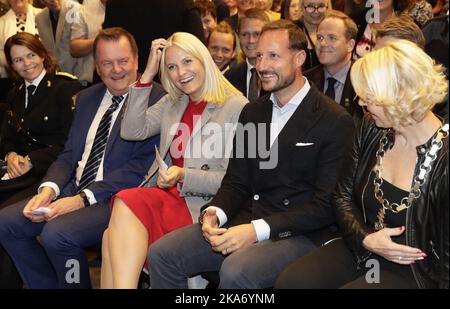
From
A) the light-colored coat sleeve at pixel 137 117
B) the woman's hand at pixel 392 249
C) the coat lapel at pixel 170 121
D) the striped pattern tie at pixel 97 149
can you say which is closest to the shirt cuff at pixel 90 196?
the striped pattern tie at pixel 97 149

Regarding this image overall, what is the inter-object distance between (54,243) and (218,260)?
3.17ft

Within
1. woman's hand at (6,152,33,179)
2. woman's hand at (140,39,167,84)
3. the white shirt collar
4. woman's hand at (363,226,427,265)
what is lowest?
woman's hand at (6,152,33,179)

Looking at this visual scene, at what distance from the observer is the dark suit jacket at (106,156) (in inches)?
171

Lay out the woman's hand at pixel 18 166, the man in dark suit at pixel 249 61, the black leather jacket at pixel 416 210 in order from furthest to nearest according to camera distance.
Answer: the man in dark suit at pixel 249 61 → the woman's hand at pixel 18 166 → the black leather jacket at pixel 416 210

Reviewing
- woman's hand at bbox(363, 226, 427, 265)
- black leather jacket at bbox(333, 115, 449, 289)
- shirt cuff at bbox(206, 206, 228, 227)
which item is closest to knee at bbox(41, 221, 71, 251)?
shirt cuff at bbox(206, 206, 228, 227)

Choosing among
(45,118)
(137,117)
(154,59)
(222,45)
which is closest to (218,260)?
(137,117)

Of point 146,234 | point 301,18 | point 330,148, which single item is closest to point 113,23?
point 301,18

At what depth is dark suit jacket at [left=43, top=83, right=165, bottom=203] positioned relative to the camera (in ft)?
14.3

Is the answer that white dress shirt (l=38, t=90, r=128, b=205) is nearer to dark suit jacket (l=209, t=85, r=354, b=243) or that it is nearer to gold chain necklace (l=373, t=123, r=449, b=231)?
dark suit jacket (l=209, t=85, r=354, b=243)

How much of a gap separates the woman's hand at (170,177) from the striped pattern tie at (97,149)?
27.2 inches

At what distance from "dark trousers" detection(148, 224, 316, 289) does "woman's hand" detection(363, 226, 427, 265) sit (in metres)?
0.50

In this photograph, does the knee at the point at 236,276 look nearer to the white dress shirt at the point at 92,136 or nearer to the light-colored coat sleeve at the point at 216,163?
→ the light-colored coat sleeve at the point at 216,163

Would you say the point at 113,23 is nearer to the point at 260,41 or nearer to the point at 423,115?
the point at 260,41

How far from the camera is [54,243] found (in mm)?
4137
